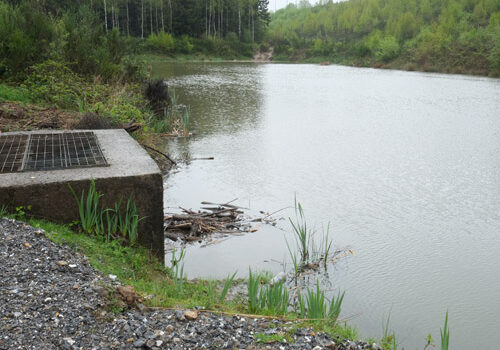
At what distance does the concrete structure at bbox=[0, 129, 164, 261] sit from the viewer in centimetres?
367

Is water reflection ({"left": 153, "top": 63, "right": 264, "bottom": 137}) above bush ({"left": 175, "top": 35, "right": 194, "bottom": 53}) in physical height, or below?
below

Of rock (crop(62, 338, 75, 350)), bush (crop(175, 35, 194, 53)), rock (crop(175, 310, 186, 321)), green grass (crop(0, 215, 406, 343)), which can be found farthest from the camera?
bush (crop(175, 35, 194, 53))

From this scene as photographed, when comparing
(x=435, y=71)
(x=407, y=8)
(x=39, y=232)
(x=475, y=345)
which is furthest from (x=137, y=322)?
(x=407, y=8)

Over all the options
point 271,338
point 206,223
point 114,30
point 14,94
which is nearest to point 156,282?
point 271,338

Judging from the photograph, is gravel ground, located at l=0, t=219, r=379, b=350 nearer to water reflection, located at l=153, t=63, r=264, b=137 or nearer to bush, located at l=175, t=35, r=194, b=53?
water reflection, located at l=153, t=63, r=264, b=137

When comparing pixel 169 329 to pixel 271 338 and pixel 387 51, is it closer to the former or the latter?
pixel 271 338

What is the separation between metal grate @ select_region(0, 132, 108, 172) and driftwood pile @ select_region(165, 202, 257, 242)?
1088 millimetres

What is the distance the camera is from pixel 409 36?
60.5 m

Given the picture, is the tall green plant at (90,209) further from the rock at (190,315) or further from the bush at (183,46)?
the bush at (183,46)

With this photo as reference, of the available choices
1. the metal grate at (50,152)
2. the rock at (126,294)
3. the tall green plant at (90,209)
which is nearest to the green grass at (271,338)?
the rock at (126,294)

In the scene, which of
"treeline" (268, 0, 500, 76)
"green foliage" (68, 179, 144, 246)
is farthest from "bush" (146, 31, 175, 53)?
"green foliage" (68, 179, 144, 246)

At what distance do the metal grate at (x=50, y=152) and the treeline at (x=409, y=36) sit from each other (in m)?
32.1

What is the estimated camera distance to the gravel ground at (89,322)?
2.40 meters

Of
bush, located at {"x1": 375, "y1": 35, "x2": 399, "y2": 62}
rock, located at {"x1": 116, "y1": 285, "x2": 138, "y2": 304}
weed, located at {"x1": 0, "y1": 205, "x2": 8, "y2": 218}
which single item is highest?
bush, located at {"x1": 375, "y1": 35, "x2": 399, "y2": 62}
